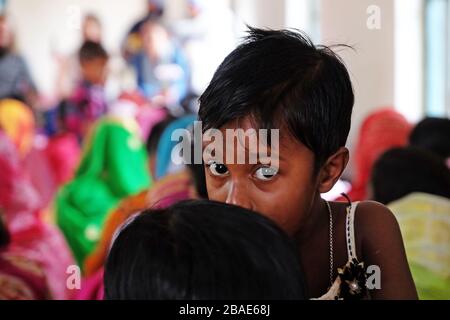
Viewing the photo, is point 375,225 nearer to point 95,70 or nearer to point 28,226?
point 28,226

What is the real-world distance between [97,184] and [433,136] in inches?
62.0

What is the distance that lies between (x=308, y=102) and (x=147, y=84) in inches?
240

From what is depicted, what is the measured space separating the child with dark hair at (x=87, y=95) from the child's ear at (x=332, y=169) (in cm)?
424

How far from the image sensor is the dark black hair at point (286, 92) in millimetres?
1118

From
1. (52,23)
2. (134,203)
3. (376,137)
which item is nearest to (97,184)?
(376,137)

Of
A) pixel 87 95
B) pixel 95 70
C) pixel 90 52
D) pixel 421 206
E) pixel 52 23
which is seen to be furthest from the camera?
pixel 52 23

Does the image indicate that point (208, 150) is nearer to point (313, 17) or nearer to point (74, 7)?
point (313, 17)

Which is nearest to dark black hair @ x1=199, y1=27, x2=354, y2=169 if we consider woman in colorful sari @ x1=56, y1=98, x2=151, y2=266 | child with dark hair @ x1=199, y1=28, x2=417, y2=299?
child with dark hair @ x1=199, y1=28, x2=417, y2=299

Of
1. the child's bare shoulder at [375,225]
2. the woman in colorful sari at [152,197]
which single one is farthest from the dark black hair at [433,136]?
the child's bare shoulder at [375,225]

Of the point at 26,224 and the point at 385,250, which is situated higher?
the point at 385,250

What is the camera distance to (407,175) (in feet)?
7.14

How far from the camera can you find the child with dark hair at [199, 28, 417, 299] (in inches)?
44.0

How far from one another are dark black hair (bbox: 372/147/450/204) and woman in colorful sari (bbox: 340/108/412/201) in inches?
27.0
